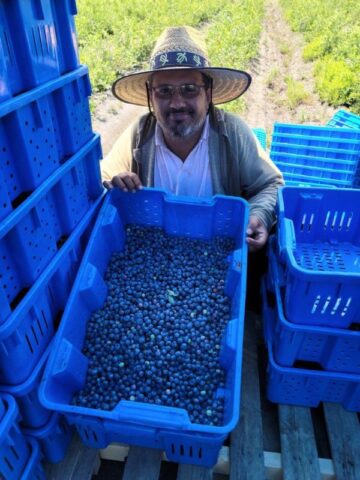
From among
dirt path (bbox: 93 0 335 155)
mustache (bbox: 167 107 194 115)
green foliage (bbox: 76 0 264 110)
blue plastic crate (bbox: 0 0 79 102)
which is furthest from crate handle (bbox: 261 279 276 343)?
green foliage (bbox: 76 0 264 110)

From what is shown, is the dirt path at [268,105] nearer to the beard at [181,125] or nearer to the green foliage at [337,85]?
the green foliage at [337,85]

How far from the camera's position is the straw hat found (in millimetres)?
1871

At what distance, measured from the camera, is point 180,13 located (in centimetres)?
1362

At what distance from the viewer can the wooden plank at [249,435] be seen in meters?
1.40

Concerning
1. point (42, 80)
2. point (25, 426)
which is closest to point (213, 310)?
point (25, 426)

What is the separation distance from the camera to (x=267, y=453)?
1.46 m

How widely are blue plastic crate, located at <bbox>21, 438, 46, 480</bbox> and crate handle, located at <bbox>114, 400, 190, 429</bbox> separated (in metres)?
0.41

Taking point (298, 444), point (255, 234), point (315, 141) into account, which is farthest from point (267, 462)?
point (315, 141)

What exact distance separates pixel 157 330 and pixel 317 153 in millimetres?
2434

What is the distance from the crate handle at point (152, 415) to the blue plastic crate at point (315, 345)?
0.49 meters

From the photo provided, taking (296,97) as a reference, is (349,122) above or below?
above

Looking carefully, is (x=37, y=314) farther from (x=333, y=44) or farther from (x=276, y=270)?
(x=333, y=44)

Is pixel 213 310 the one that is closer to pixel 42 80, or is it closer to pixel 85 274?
pixel 85 274

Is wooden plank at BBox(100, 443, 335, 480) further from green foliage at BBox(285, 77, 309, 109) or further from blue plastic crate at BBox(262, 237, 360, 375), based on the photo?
green foliage at BBox(285, 77, 309, 109)
